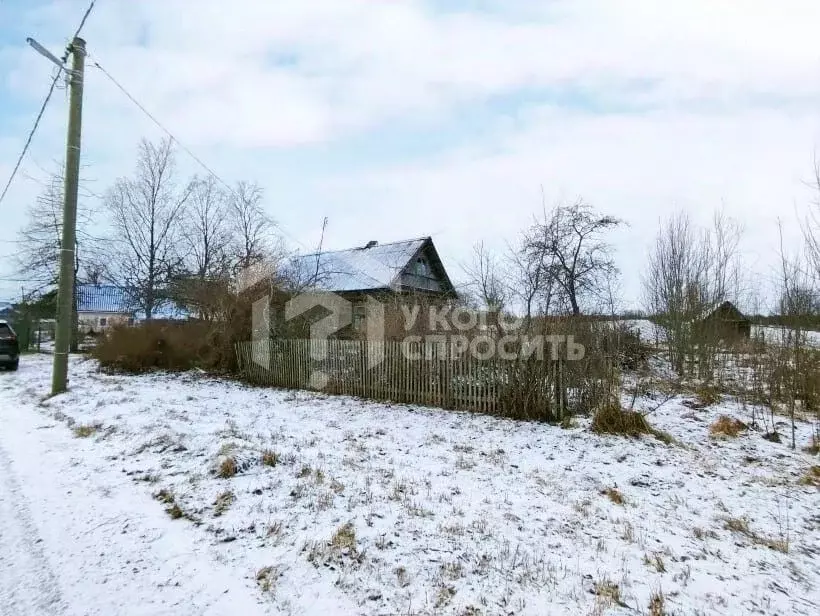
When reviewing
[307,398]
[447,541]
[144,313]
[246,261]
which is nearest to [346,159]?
[246,261]

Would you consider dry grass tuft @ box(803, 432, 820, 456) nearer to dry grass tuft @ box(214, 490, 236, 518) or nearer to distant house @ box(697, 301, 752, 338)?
distant house @ box(697, 301, 752, 338)

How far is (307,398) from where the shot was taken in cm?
990

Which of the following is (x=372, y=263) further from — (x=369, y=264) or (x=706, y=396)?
(x=706, y=396)

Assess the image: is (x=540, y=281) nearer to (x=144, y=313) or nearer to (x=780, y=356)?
(x=780, y=356)

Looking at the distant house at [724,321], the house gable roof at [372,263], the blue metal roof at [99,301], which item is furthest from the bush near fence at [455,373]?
the blue metal roof at [99,301]

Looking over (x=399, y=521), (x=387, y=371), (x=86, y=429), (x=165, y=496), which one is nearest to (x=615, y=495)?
(x=399, y=521)

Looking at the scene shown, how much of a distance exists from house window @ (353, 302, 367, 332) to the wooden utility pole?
614 cm

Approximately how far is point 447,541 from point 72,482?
383 cm

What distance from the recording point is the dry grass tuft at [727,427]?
688cm

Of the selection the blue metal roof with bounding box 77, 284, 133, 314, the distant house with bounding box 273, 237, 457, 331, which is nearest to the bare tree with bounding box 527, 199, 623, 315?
the distant house with bounding box 273, 237, 457, 331

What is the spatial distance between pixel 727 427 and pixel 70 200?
13.0 meters

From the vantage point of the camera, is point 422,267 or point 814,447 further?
point 422,267

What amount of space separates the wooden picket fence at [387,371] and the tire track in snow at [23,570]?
646 cm

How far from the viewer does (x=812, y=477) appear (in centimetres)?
510
